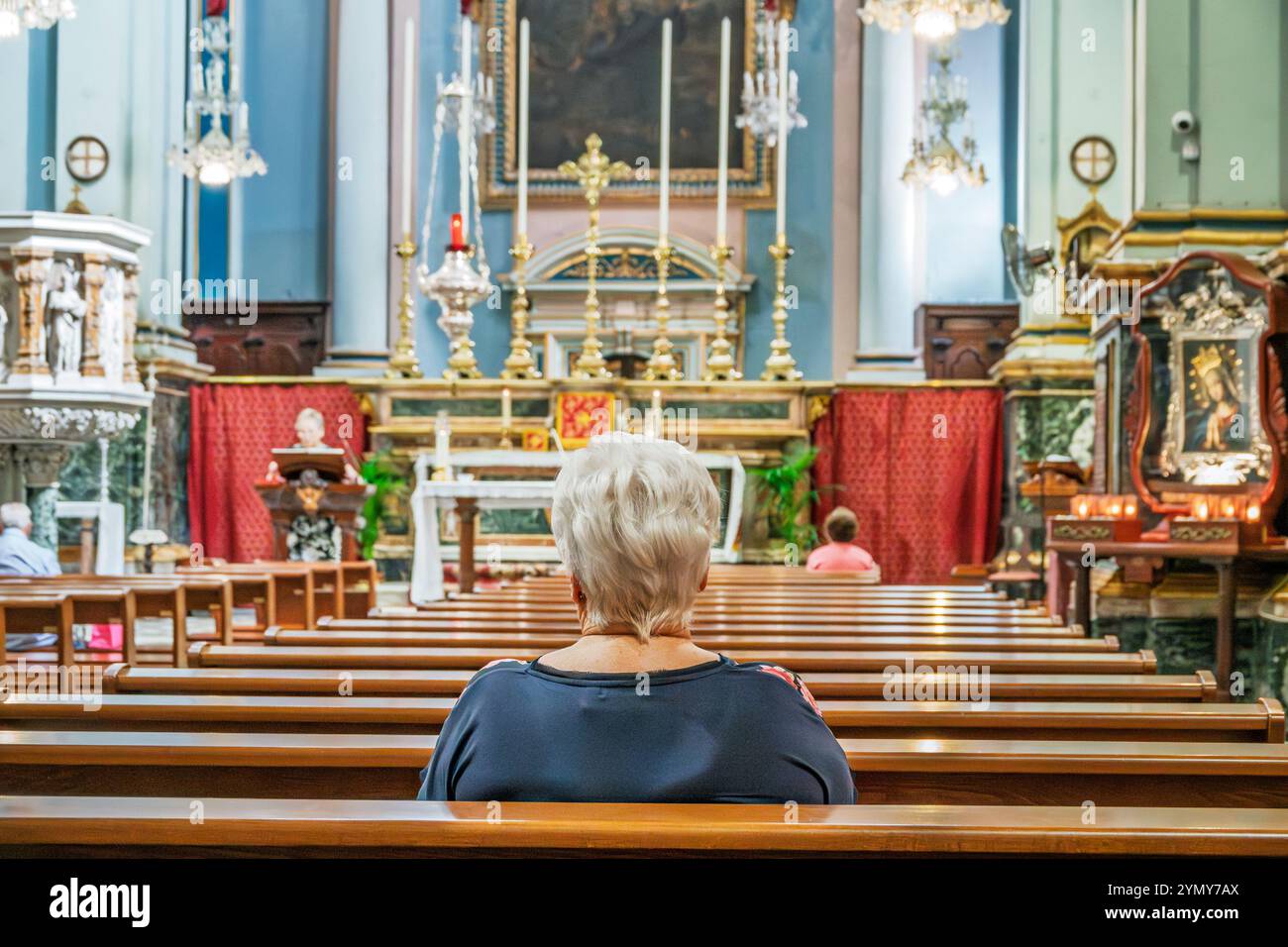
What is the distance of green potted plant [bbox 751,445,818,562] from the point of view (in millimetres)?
10156

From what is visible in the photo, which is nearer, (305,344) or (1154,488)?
(1154,488)

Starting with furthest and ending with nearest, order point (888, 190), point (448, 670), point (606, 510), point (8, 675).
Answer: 1. point (888, 190)
2. point (8, 675)
3. point (448, 670)
4. point (606, 510)

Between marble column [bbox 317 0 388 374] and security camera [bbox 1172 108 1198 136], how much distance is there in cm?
795

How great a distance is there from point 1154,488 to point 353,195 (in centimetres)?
890

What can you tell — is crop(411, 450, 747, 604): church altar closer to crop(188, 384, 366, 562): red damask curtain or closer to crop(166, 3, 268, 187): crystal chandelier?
crop(188, 384, 366, 562): red damask curtain

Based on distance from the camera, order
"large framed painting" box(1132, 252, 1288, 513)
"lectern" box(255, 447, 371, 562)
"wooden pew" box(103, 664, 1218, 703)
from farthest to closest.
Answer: "lectern" box(255, 447, 371, 562) → "large framed painting" box(1132, 252, 1288, 513) → "wooden pew" box(103, 664, 1218, 703)

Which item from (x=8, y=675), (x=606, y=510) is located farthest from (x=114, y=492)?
(x=606, y=510)

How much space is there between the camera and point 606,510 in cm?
182

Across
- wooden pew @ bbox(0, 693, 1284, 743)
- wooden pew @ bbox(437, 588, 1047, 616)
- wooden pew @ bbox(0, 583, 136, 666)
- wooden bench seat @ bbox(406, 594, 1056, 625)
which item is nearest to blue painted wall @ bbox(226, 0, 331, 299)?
wooden pew @ bbox(0, 583, 136, 666)

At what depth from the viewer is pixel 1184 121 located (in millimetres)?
7152

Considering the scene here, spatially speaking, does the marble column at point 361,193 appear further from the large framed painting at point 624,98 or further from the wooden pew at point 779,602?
the wooden pew at point 779,602

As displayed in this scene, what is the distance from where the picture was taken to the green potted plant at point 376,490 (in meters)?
10.2
